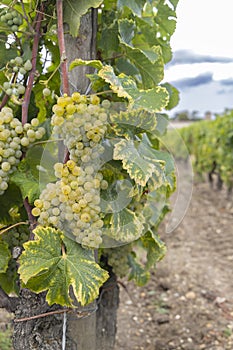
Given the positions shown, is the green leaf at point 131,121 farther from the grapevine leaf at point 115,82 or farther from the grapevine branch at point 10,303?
the grapevine branch at point 10,303

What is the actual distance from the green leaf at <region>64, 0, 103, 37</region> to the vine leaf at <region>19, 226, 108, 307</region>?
818 mm

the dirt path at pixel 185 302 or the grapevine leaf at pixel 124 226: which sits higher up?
the grapevine leaf at pixel 124 226

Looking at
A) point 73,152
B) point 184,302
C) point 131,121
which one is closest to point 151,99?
point 131,121

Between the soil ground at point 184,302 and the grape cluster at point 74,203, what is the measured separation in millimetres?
1649

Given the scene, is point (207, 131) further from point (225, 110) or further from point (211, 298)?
point (211, 298)

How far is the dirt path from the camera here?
3.98 meters

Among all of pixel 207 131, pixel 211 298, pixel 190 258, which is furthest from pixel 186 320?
pixel 207 131

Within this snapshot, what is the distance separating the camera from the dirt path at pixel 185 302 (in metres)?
3.98

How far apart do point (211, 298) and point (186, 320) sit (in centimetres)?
60

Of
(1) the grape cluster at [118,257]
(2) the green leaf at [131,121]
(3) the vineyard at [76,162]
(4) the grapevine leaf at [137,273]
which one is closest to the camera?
(3) the vineyard at [76,162]

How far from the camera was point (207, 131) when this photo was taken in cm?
1266

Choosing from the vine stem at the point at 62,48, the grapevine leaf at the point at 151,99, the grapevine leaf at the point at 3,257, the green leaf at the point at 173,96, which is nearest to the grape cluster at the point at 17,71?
the vine stem at the point at 62,48

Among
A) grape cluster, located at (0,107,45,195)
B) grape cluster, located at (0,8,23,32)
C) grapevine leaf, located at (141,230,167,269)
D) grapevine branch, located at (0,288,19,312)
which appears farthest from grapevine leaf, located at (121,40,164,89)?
grapevine branch, located at (0,288,19,312)

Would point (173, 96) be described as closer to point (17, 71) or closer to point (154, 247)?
point (154, 247)
